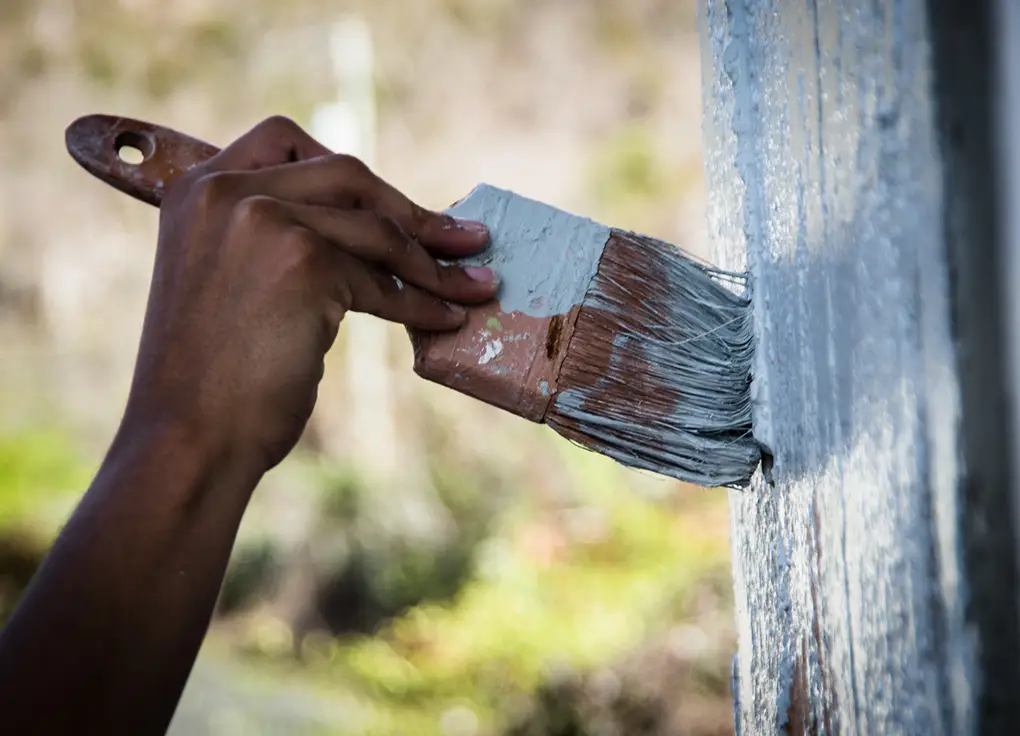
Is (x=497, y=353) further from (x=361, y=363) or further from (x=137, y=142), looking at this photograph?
(x=361, y=363)

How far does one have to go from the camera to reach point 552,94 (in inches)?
314

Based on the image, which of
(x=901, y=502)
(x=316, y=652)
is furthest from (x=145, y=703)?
(x=316, y=652)

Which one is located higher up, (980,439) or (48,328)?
(48,328)

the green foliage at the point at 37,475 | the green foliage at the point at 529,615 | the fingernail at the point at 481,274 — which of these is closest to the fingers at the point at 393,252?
the fingernail at the point at 481,274

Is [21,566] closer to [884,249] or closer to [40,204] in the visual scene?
[40,204]

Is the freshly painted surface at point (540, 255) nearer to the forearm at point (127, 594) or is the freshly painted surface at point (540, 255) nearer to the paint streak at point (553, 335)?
the paint streak at point (553, 335)

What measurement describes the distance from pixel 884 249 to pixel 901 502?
10 centimetres

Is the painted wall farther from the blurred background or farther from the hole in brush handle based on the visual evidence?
the blurred background

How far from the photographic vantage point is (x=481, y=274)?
65 centimetres

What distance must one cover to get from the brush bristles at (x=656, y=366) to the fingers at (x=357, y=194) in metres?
0.11

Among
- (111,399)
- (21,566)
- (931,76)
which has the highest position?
(111,399)

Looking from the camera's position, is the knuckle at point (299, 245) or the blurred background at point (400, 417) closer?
the knuckle at point (299, 245)

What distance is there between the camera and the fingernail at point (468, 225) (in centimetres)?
66

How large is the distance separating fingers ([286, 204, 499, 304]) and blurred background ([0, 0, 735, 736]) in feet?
9.94
